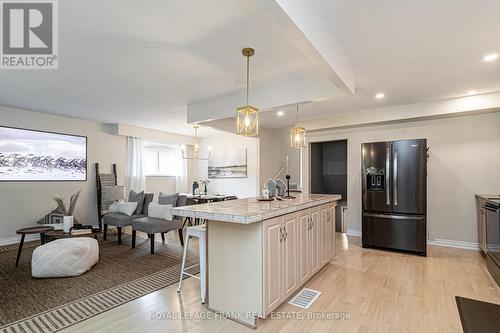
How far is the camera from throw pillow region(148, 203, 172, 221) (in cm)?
434

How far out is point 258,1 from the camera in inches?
→ 57.9

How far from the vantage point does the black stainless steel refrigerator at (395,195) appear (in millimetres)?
4020

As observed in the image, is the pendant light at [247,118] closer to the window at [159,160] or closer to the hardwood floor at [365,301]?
the hardwood floor at [365,301]

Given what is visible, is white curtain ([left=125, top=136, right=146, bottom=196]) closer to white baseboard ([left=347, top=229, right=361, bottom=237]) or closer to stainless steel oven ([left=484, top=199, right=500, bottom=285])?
white baseboard ([left=347, top=229, right=361, bottom=237])

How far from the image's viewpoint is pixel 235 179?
712 centimetres

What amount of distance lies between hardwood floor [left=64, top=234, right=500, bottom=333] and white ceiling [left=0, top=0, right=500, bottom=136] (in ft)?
8.22

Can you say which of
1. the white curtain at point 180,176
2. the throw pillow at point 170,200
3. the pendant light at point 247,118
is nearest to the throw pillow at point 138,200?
the throw pillow at point 170,200

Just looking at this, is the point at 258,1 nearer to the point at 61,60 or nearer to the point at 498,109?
the point at 61,60

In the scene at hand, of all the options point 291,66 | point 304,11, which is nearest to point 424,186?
point 291,66

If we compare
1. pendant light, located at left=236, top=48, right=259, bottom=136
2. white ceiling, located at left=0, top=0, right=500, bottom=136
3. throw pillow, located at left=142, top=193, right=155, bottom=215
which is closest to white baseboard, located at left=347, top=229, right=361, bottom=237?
white ceiling, located at left=0, top=0, right=500, bottom=136

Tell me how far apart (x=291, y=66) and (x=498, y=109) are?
11.5 feet

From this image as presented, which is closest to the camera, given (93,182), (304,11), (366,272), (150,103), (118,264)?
(304,11)

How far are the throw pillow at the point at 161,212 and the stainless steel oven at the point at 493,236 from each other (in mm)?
4483

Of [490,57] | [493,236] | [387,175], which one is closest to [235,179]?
[387,175]
